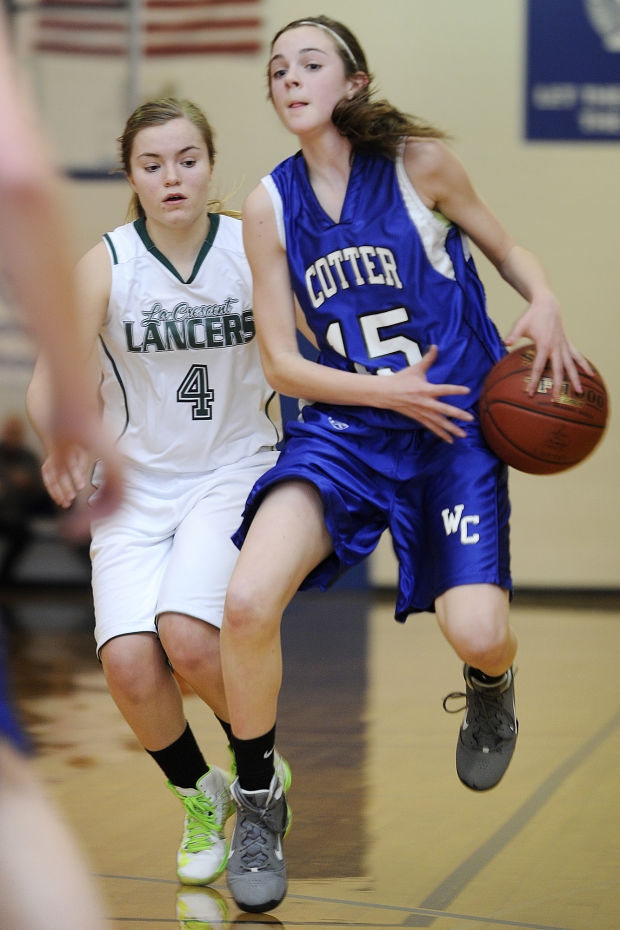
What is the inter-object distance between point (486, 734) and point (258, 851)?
60cm

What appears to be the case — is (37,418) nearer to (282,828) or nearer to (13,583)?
(282,828)

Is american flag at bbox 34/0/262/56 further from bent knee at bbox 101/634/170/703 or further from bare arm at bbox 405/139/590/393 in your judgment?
bent knee at bbox 101/634/170/703

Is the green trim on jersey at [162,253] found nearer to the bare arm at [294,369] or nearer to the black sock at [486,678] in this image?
the bare arm at [294,369]

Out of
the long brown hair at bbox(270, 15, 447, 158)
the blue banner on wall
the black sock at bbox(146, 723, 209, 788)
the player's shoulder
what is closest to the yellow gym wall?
the blue banner on wall

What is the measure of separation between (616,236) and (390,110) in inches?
197

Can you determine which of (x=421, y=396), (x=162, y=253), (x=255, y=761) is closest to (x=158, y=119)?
(x=162, y=253)

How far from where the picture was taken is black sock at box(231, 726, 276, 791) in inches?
104

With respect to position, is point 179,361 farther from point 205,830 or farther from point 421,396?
point 205,830

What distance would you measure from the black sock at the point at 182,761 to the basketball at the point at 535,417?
943mm

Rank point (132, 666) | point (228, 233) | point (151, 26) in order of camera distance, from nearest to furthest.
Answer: point (132, 666), point (228, 233), point (151, 26)

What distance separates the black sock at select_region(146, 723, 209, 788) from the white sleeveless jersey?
620 mm

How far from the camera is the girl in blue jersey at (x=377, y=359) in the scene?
2666mm

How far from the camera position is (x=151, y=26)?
7.93 meters

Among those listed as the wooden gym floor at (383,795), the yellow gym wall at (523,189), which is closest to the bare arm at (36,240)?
the wooden gym floor at (383,795)
